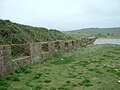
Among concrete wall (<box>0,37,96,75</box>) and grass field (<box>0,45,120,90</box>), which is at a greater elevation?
concrete wall (<box>0,37,96,75</box>)

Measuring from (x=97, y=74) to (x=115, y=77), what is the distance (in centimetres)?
92

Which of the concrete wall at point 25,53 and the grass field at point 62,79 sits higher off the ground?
the concrete wall at point 25,53

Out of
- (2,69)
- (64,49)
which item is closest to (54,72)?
(2,69)

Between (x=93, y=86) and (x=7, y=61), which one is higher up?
(x=7, y=61)

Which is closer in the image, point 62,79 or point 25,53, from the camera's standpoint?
point 62,79

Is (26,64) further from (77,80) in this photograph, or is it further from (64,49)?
(64,49)

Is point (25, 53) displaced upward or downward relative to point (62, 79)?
upward

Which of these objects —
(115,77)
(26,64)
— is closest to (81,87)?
(115,77)

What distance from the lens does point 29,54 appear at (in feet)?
51.1

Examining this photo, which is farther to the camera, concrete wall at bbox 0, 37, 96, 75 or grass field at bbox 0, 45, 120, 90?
concrete wall at bbox 0, 37, 96, 75

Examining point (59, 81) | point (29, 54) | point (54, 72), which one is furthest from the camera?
point (29, 54)

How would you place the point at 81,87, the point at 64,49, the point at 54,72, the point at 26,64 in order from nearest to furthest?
the point at 81,87, the point at 54,72, the point at 26,64, the point at 64,49

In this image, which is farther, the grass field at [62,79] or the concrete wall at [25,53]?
Answer: the concrete wall at [25,53]

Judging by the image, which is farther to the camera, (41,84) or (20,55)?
(20,55)
